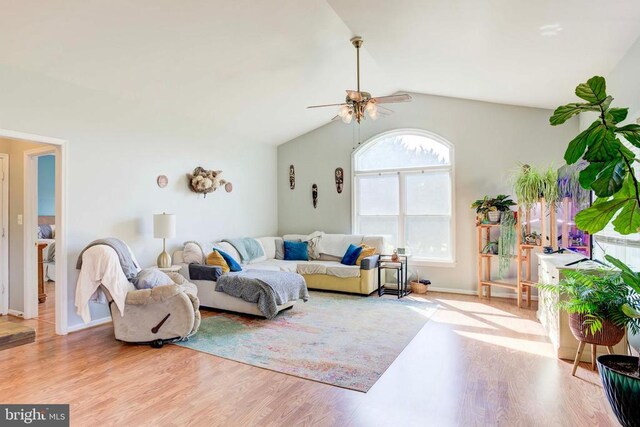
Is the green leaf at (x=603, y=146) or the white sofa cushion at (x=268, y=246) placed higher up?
the green leaf at (x=603, y=146)

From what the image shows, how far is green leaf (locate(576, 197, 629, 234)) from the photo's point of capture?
1964 millimetres

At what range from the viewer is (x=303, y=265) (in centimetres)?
604

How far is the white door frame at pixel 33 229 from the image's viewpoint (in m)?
3.84

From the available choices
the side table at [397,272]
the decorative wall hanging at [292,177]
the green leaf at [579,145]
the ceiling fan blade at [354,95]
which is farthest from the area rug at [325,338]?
the decorative wall hanging at [292,177]

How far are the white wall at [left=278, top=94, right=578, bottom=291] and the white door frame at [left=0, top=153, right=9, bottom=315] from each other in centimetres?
459

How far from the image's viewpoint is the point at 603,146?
188 centimetres

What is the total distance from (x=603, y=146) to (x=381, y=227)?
475 centimetres

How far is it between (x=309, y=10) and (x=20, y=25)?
8.09ft

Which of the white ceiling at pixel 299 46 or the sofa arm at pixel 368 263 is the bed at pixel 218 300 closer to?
the sofa arm at pixel 368 263

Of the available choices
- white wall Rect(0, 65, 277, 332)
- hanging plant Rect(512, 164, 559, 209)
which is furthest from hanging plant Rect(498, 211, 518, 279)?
white wall Rect(0, 65, 277, 332)

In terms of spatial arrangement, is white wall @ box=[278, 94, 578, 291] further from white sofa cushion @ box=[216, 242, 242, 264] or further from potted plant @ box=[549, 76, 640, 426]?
potted plant @ box=[549, 76, 640, 426]

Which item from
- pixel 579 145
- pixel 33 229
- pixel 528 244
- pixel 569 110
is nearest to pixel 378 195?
pixel 528 244

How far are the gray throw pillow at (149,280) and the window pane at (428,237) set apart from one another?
4081 mm

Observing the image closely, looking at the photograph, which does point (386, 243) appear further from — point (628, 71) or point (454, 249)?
point (628, 71)
